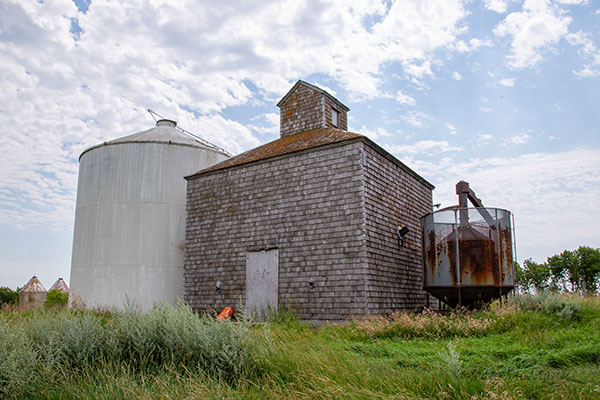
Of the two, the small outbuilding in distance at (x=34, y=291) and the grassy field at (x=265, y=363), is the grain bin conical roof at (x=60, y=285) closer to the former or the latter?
the small outbuilding in distance at (x=34, y=291)

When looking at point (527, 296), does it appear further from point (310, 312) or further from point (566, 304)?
point (310, 312)

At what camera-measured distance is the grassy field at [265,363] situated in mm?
5066

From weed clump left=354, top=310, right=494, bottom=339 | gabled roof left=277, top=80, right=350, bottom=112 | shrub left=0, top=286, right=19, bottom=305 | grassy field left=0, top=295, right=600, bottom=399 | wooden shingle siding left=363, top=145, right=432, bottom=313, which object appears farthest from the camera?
shrub left=0, top=286, right=19, bottom=305

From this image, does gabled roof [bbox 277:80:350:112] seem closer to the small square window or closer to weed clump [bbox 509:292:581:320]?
the small square window

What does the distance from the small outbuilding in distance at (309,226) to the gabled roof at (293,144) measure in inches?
2.4

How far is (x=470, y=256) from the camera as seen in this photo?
12070 millimetres

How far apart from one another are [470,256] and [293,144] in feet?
20.4

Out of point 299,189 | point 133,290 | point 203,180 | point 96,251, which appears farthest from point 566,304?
point 96,251

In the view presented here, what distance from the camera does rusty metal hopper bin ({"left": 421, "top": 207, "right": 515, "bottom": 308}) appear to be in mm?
12008

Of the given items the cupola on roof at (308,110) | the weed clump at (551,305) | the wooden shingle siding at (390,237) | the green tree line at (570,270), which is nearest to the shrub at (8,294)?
the cupola on roof at (308,110)

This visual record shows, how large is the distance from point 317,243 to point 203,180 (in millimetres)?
5517

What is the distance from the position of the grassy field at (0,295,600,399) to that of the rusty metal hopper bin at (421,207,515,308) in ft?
10.6

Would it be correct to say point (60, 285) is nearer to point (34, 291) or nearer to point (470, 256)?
point (34, 291)

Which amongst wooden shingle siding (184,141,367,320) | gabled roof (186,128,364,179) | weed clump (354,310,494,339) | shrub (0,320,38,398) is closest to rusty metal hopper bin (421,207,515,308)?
wooden shingle siding (184,141,367,320)
